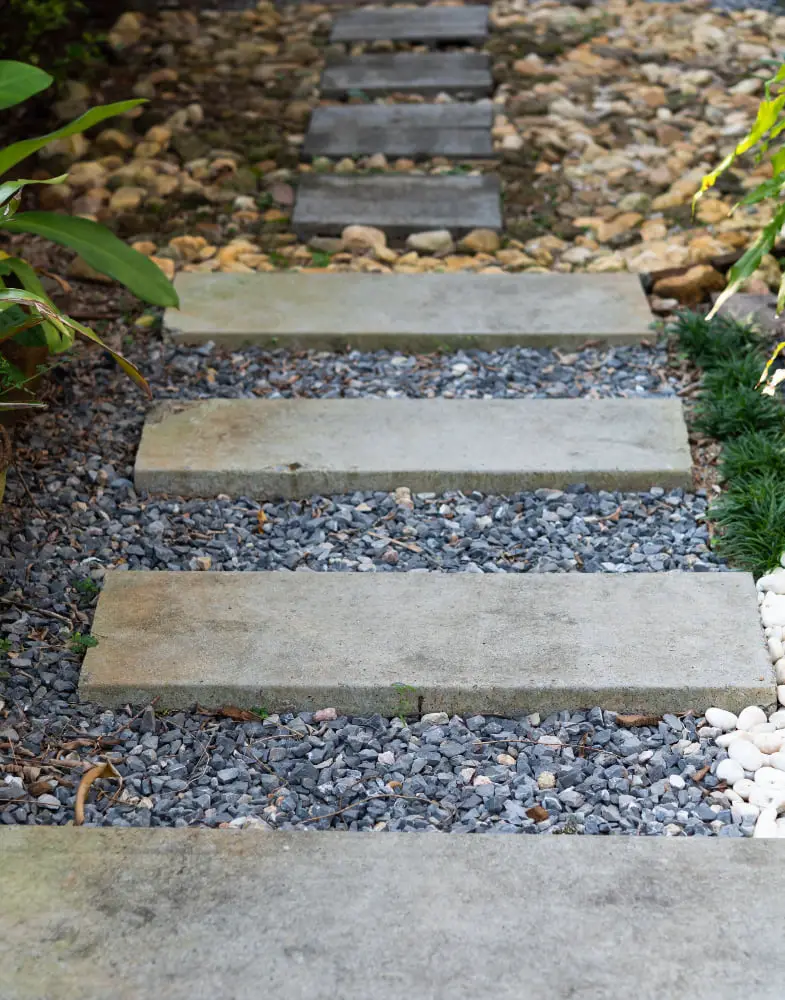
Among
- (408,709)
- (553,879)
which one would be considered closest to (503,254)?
(408,709)

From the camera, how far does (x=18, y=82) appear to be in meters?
2.35

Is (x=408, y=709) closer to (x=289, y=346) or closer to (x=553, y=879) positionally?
(x=553, y=879)

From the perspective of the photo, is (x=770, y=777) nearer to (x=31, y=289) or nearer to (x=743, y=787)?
(x=743, y=787)

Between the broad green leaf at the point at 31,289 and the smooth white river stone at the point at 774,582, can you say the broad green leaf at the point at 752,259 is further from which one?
the broad green leaf at the point at 31,289

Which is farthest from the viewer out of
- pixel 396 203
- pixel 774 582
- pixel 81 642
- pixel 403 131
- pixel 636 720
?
pixel 403 131

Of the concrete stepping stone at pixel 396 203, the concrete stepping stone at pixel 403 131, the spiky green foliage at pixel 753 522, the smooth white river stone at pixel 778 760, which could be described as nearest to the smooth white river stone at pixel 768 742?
the smooth white river stone at pixel 778 760

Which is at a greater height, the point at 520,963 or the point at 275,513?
the point at 520,963

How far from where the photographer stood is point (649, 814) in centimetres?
178

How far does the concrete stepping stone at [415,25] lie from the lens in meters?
4.93

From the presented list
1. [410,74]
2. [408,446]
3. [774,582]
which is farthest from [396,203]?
[774,582]

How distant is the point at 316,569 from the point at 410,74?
9.66 ft

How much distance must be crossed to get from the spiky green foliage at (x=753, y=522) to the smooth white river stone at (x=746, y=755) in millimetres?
467

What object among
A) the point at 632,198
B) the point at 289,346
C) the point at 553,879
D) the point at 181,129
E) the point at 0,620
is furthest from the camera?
the point at 181,129

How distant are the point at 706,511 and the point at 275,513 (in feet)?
2.96
